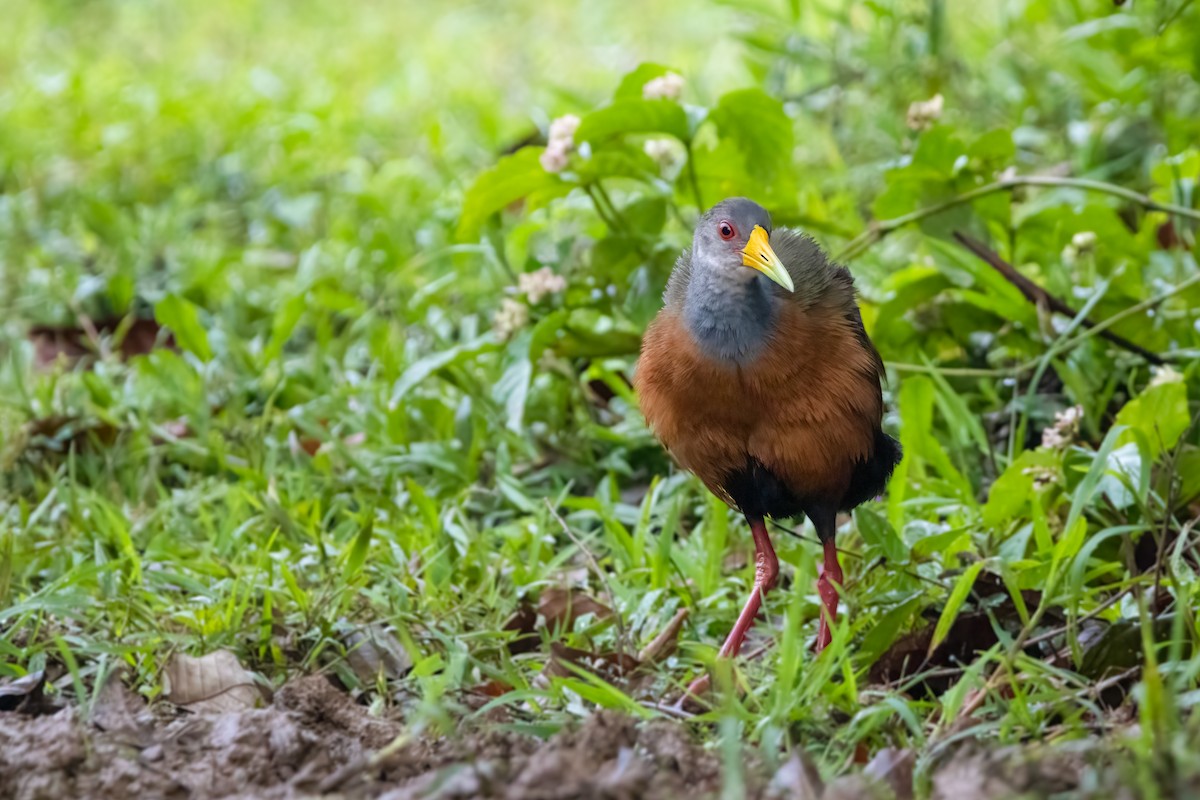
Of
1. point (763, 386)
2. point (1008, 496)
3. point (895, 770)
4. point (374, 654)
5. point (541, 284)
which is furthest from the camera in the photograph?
point (541, 284)

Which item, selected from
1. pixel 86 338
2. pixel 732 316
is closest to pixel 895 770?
pixel 732 316

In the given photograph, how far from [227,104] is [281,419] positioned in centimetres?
326

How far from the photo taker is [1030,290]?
13.0ft

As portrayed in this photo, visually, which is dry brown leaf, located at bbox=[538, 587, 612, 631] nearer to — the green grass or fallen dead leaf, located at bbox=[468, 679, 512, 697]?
the green grass

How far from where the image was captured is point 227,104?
283 inches

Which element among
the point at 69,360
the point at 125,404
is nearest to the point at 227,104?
the point at 69,360

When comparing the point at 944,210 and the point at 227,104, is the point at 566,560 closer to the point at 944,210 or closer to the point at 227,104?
the point at 944,210

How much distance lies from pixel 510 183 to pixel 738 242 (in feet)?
3.59

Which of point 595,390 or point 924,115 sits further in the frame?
point 595,390

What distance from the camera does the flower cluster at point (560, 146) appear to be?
3840 mm

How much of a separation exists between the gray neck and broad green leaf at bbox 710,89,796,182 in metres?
1.07

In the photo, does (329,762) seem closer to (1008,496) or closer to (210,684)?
(210,684)

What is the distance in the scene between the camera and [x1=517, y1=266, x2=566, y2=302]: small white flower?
13.3ft

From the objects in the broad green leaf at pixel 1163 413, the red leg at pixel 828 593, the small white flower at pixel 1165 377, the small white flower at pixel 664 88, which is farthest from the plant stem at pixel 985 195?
the red leg at pixel 828 593
